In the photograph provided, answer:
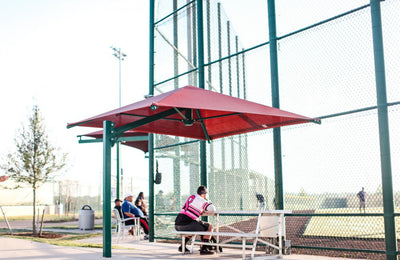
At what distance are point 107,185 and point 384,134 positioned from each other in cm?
446

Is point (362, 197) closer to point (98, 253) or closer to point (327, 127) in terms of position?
point (327, 127)

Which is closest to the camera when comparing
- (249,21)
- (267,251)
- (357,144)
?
(357,144)

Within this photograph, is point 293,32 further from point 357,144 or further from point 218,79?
point 218,79

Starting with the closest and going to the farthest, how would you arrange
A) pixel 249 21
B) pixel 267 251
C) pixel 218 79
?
pixel 267 251
pixel 249 21
pixel 218 79

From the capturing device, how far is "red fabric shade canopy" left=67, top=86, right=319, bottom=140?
6.20 meters

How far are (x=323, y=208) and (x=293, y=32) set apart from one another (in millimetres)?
3065

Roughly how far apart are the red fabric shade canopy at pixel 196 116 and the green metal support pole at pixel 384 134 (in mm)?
968

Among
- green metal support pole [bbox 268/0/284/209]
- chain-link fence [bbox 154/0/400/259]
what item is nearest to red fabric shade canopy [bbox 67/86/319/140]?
green metal support pole [bbox 268/0/284/209]

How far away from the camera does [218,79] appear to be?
34.8 ft

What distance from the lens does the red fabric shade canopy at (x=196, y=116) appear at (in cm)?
620

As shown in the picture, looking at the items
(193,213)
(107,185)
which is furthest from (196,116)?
(107,185)

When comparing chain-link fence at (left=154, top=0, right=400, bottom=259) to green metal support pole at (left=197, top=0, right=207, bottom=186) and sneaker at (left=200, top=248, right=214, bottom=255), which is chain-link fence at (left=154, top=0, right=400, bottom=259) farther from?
sneaker at (left=200, top=248, right=214, bottom=255)

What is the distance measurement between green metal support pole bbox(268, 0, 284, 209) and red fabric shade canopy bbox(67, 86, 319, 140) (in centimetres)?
45

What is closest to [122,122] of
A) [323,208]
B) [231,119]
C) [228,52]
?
[231,119]
